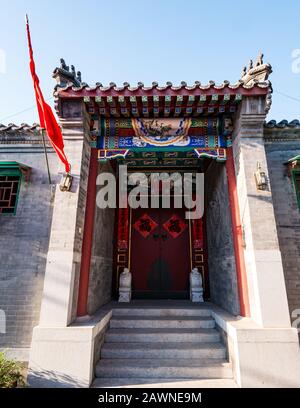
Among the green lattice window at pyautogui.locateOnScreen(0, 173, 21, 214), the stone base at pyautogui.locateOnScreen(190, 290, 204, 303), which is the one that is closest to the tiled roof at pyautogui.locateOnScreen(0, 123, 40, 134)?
the green lattice window at pyautogui.locateOnScreen(0, 173, 21, 214)

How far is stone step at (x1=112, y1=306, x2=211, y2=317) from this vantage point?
5512 mm

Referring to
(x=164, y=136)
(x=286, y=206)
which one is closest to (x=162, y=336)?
(x=286, y=206)

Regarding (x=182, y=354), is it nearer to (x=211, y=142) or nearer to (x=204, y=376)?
(x=204, y=376)

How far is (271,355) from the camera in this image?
A: 3.67m

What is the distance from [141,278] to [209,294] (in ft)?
7.46

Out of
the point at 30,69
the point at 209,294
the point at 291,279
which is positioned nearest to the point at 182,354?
the point at 291,279

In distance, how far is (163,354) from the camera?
4.32 m

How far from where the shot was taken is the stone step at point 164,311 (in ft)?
18.1

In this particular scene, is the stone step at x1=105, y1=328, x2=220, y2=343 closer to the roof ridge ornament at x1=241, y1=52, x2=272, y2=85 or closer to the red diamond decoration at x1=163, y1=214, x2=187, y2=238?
the red diamond decoration at x1=163, y1=214, x2=187, y2=238

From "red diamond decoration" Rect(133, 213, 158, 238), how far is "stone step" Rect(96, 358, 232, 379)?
4386 mm

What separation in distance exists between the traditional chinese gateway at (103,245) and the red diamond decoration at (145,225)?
7.47 ft

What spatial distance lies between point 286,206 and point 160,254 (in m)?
4.19

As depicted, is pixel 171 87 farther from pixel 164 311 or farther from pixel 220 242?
pixel 164 311
